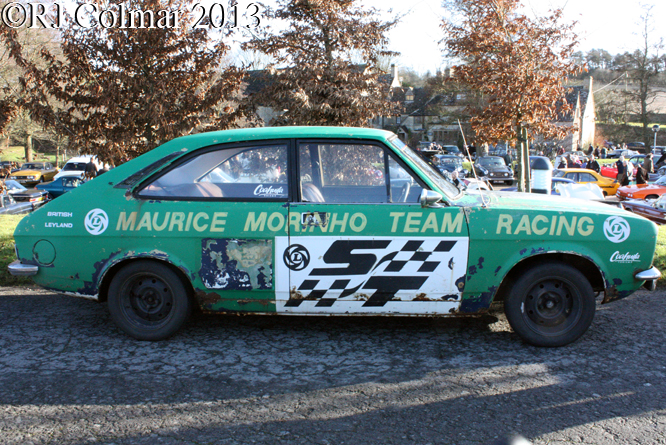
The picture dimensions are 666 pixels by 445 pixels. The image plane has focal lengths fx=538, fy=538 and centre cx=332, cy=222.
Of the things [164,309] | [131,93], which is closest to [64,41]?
[131,93]

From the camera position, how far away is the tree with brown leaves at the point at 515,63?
1059cm

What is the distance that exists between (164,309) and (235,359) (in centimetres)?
80

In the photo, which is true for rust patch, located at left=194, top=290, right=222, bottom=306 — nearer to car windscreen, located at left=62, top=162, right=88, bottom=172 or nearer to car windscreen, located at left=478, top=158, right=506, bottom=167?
car windscreen, located at left=62, top=162, right=88, bottom=172

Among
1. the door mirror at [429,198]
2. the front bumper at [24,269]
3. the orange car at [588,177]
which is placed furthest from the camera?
the orange car at [588,177]

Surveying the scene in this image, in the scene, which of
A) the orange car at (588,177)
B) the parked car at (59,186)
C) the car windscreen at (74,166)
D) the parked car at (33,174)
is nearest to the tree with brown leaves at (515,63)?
the orange car at (588,177)

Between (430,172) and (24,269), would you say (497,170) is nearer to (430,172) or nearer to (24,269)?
(430,172)

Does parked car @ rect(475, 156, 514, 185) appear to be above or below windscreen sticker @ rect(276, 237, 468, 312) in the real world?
above

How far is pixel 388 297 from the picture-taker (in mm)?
4238

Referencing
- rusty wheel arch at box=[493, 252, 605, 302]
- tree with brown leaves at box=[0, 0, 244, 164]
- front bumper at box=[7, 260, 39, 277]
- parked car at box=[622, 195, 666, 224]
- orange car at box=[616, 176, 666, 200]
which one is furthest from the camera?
orange car at box=[616, 176, 666, 200]

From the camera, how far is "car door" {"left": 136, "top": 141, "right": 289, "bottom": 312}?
13.9ft

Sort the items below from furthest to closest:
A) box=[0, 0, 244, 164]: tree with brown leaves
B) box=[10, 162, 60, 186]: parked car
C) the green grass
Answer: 1. box=[10, 162, 60, 186]: parked car
2. box=[0, 0, 244, 164]: tree with brown leaves
3. the green grass

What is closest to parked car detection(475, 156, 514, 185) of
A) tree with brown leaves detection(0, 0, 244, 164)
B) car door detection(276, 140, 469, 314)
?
tree with brown leaves detection(0, 0, 244, 164)

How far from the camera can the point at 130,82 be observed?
8.18m

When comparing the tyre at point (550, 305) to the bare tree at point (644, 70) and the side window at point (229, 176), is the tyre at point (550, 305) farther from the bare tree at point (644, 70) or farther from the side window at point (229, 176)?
the bare tree at point (644, 70)
